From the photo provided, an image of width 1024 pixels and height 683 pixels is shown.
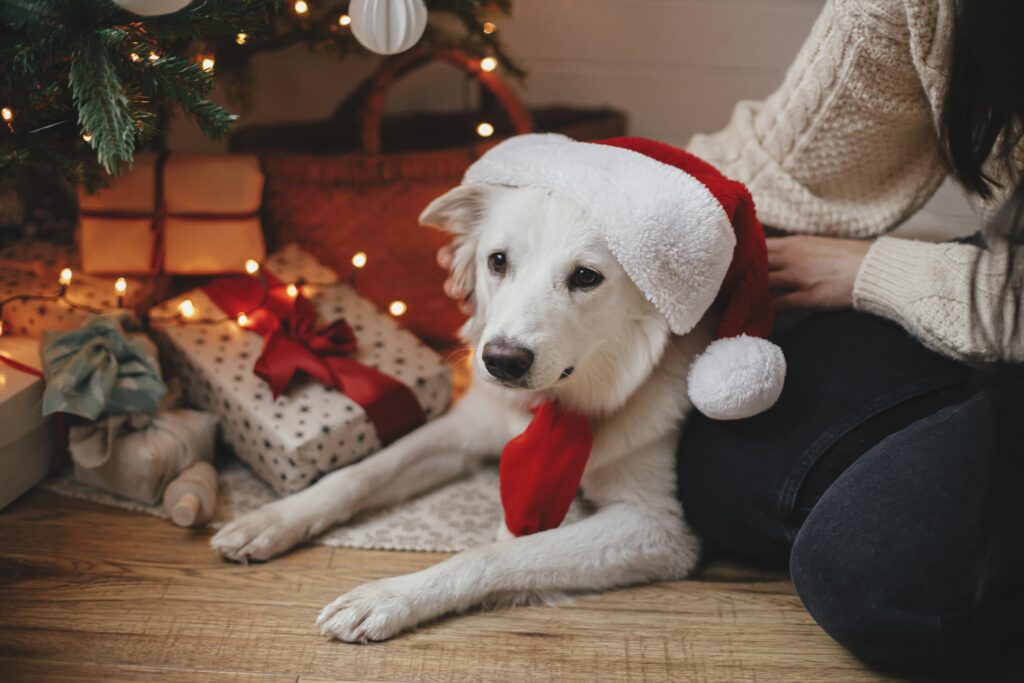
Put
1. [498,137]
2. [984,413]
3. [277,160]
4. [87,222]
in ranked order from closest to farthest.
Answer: [984,413]
[87,222]
[277,160]
[498,137]

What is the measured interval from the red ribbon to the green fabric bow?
8.4 inches

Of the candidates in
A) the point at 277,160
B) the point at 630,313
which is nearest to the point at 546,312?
the point at 630,313

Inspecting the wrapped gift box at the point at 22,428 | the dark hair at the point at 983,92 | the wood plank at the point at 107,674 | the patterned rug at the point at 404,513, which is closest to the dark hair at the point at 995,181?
the dark hair at the point at 983,92

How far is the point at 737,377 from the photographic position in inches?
54.0

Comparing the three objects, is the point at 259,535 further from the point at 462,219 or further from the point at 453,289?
the point at 462,219

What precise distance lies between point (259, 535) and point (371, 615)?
0.96ft

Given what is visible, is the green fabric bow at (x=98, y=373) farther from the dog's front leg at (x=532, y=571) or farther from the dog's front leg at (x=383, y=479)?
the dog's front leg at (x=532, y=571)

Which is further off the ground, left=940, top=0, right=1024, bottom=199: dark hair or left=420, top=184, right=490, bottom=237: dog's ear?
left=940, top=0, right=1024, bottom=199: dark hair

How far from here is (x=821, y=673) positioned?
138 centimetres

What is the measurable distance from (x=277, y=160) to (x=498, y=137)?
0.57 metres

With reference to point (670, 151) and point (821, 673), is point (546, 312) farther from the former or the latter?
point (821, 673)

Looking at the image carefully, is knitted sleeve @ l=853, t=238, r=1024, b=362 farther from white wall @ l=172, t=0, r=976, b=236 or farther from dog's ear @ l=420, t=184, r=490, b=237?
white wall @ l=172, t=0, r=976, b=236

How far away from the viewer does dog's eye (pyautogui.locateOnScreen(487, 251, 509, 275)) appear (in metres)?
1.45

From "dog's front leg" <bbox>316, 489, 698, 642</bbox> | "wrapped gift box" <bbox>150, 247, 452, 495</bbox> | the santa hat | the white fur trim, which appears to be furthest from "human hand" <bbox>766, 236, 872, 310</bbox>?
"wrapped gift box" <bbox>150, 247, 452, 495</bbox>
